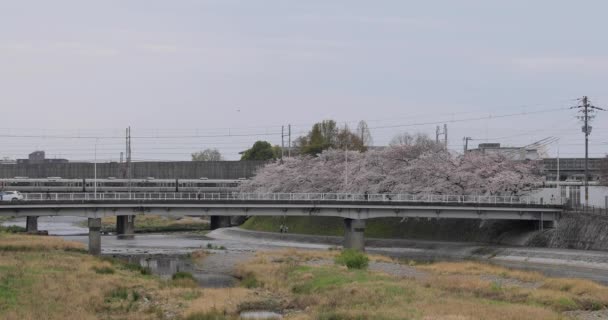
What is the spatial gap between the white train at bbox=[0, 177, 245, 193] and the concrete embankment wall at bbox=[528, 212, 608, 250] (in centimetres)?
8271

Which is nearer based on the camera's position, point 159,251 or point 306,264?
point 306,264

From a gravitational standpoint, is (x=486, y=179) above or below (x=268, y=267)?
above

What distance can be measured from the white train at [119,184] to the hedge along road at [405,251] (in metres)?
36.6

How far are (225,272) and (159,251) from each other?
24368mm

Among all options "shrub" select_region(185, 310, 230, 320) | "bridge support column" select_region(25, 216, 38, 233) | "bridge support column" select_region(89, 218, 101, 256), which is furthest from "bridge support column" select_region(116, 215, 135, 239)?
"shrub" select_region(185, 310, 230, 320)

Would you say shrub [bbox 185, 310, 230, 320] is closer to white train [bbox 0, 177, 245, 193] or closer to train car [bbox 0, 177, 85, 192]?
white train [bbox 0, 177, 245, 193]

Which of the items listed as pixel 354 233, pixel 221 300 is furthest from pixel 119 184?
pixel 221 300

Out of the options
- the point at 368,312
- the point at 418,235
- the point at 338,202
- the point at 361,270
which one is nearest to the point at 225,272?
the point at 361,270

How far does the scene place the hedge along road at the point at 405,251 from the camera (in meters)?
68.4

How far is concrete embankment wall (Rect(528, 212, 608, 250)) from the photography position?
77625 millimetres

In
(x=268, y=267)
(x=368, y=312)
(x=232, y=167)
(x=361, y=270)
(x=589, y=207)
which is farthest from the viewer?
(x=232, y=167)

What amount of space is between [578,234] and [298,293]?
42.7 metres

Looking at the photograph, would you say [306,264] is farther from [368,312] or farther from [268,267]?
[368,312]

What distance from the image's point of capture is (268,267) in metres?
64.4
